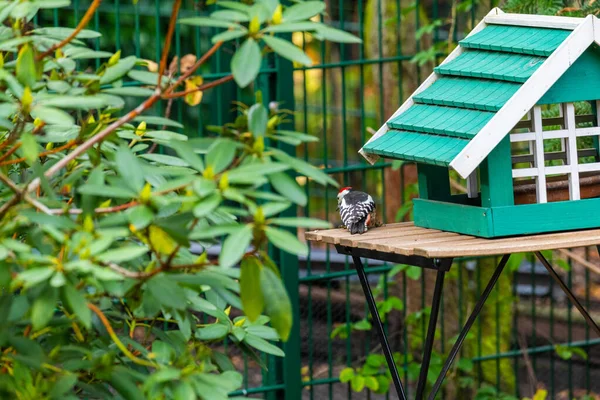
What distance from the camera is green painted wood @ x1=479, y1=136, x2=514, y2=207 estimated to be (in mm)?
2896

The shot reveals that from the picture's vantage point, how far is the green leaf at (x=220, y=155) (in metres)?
1.68

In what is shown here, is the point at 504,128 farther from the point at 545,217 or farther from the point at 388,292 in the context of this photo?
the point at 388,292

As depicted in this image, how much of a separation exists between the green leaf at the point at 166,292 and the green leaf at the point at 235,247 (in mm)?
167

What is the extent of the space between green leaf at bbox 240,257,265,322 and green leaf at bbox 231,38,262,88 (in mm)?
322

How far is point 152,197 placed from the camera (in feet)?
5.46

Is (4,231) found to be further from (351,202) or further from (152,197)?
(351,202)

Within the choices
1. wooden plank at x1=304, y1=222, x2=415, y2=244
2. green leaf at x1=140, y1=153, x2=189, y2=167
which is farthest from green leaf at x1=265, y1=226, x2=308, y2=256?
wooden plank at x1=304, y1=222, x2=415, y2=244

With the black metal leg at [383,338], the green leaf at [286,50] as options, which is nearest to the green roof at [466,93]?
the black metal leg at [383,338]

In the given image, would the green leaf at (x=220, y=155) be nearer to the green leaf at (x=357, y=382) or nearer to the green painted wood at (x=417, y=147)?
the green painted wood at (x=417, y=147)

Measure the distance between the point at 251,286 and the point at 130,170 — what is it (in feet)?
0.99

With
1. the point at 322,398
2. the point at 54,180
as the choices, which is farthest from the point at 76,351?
the point at 322,398

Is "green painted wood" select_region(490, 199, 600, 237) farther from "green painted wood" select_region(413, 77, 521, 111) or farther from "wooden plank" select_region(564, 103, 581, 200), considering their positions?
"green painted wood" select_region(413, 77, 521, 111)

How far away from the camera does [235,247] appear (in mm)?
1586

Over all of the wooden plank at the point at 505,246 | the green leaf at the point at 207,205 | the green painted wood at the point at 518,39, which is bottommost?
the wooden plank at the point at 505,246
